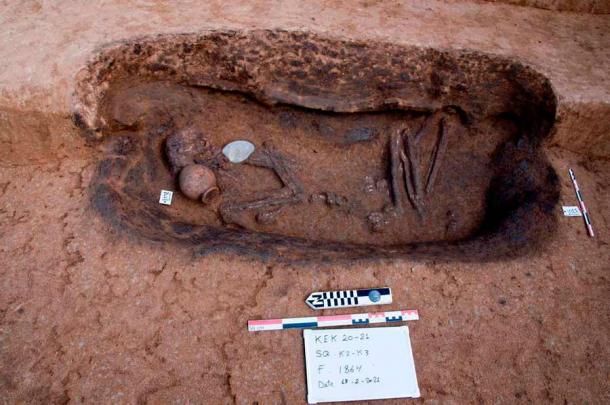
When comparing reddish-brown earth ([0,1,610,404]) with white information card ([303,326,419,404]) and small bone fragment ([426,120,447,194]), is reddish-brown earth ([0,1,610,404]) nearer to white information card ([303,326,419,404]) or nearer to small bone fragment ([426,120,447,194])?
white information card ([303,326,419,404])

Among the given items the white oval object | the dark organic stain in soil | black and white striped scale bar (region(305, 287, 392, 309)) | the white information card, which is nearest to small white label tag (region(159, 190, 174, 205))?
the dark organic stain in soil

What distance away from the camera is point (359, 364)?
271 centimetres

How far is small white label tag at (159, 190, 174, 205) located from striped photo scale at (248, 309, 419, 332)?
4.73ft

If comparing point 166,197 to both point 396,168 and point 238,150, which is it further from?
point 396,168

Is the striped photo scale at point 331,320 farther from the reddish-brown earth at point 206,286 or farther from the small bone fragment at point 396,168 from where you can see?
the small bone fragment at point 396,168

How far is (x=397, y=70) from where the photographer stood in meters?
3.87

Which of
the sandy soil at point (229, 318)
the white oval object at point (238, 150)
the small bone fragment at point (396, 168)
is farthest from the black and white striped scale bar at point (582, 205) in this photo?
the white oval object at point (238, 150)

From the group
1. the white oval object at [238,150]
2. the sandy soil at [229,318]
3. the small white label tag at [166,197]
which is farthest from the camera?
the white oval object at [238,150]

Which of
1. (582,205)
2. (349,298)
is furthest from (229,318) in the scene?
(582,205)

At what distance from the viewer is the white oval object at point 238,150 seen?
406 cm

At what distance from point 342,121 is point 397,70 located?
64 centimetres

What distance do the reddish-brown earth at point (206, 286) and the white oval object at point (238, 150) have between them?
0.62 metres

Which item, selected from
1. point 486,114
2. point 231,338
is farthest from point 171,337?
point 486,114

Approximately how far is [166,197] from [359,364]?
81.3 inches
